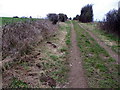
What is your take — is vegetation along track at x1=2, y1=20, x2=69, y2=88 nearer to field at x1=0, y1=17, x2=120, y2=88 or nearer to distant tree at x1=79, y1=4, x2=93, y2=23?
field at x1=0, y1=17, x2=120, y2=88

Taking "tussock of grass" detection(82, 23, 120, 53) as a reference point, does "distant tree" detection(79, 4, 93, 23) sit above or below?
above

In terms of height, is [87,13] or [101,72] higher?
[87,13]

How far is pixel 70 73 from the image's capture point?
411 cm

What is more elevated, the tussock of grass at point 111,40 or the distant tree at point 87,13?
the distant tree at point 87,13

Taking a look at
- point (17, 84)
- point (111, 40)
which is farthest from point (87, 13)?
point (17, 84)

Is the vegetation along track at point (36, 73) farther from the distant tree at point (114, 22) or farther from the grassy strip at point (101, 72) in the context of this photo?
the distant tree at point (114, 22)

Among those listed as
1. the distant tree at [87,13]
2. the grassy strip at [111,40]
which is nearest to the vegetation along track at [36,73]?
the grassy strip at [111,40]

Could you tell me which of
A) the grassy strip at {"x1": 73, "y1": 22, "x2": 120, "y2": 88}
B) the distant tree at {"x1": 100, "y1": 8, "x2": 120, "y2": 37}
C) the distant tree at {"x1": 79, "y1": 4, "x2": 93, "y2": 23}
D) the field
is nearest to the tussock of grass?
the distant tree at {"x1": 100, "y1": 8, "x2": 120, "y2": 37}

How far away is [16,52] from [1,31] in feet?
3.61

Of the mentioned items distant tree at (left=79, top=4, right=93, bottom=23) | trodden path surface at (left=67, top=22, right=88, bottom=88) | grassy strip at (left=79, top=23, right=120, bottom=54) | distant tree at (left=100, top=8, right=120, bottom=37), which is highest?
distant tree at (left=79, top=4, right=93, bottom=23)

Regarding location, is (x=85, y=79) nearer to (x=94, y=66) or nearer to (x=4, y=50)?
(x=94, y=66)

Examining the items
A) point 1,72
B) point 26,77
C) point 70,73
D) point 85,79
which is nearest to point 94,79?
point 85,79

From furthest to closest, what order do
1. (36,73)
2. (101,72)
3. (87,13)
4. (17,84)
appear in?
(87,13)
(101,72)
(36,73)
(17,84)

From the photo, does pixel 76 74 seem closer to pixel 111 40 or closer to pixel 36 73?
pixel 36 73
